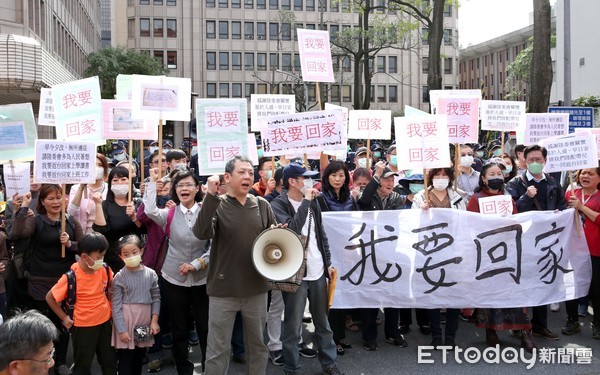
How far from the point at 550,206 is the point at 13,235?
17.7 feet

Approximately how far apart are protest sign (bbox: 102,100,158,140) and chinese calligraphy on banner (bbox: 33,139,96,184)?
4.25 feet

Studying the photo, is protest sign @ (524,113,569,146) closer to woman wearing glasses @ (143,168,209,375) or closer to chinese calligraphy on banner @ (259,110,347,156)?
chinese calligraphy on banner @ (259,110,347,156)

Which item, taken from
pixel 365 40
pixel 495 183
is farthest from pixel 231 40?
pixel 495 183

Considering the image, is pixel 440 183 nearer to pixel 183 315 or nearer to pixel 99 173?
pixel 183 315

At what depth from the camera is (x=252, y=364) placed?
521 cm

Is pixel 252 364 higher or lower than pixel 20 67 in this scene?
lower

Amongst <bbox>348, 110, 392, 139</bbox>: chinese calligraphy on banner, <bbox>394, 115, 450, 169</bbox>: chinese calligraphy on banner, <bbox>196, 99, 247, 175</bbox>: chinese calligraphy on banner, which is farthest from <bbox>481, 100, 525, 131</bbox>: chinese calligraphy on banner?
<bbox>196, 99, 247, 175</bbox>: chinese calligraphy on banner

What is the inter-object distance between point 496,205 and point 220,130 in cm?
292

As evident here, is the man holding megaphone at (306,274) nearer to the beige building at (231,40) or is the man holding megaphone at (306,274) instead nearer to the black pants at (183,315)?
the black pants at (183,315)

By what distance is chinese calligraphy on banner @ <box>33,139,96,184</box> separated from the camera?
5.73m

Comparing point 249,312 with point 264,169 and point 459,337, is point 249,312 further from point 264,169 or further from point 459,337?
point 264,169

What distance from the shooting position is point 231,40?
64.0 meters

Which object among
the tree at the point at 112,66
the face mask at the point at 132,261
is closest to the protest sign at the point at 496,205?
the face mask at the point at 132,261

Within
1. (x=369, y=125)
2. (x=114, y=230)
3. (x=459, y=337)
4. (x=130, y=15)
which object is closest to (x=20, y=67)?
(x=369, y=125)
